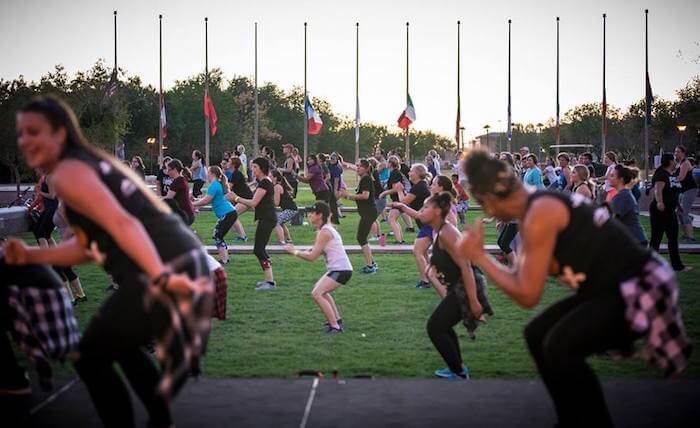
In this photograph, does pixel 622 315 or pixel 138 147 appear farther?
pixel 138 147

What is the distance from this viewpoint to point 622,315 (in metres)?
3.97

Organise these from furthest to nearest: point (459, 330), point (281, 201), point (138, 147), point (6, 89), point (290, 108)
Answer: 1. point (290, 108)
2. point (138, 147)
3. point (6, 89)
4. point (281, 201)
5. point (459, 330)

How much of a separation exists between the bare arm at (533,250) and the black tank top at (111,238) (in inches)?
56.3

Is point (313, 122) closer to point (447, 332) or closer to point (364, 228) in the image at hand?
point (364, 228)

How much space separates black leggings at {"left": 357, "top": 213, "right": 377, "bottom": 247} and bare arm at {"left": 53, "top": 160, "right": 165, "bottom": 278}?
9.81 m

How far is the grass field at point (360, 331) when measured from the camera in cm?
721

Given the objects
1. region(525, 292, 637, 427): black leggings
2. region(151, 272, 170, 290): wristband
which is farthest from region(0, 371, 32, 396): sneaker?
region(525, 292, 637, 427): black leggings

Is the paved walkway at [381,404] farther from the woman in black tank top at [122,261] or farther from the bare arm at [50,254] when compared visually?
the bare arm at [50,254]

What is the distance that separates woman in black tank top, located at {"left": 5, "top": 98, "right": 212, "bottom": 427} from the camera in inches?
142

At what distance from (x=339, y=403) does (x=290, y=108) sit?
90.8m

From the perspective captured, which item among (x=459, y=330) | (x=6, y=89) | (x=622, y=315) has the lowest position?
(x=459, y=330)

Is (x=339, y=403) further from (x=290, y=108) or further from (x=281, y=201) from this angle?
A: (x=290, y=108)

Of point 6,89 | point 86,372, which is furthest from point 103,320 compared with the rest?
point 6,89

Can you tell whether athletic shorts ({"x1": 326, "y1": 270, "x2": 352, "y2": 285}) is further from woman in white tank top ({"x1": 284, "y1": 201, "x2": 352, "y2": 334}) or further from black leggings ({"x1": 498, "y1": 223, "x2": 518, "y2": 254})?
black leggings ({"x1": 498, "y1": 223, "x2": 518, "y2": 254})
